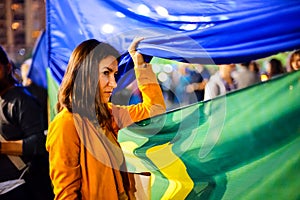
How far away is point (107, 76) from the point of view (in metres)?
1.98

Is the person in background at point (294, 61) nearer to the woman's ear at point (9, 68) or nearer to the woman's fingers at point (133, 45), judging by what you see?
the woman's fingers at point (133, 45)

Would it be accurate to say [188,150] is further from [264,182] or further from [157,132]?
[264,182]

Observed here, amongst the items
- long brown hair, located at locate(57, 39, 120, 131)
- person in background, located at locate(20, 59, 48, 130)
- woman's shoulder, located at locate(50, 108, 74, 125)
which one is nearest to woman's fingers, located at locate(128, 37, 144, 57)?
long brown hair, located at locate(57, 39, 120, 131)

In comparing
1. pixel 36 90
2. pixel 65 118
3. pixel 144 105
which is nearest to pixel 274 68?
pixel 144 105

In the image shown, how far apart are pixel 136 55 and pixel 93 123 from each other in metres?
0.37

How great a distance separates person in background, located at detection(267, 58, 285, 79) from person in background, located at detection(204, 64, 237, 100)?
0.14m

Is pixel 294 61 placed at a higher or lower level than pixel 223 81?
higher

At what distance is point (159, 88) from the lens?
1.99 meters

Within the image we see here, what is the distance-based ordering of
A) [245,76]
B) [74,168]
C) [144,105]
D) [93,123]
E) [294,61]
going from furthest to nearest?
[144,105] < [93,123] < [74,168] < [245,76] < [294,61]

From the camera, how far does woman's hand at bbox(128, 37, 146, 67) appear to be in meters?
2.00

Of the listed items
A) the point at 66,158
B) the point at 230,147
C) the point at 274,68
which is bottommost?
the point at 66,158

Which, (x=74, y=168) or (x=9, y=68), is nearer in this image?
(x=74, y=168)

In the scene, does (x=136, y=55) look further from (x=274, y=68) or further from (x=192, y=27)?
(x=274, y=68)

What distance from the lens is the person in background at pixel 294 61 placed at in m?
1.58
